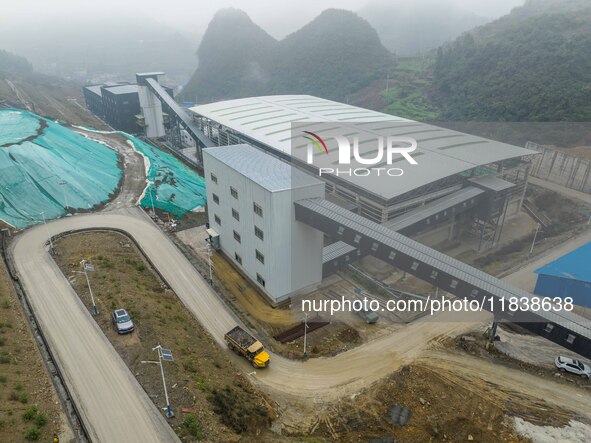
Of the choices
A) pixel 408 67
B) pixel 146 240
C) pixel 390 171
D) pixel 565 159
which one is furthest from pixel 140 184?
pixel 408 67

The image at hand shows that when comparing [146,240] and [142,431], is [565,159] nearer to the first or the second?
[146,240]

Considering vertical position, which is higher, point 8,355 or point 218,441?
point 8,355

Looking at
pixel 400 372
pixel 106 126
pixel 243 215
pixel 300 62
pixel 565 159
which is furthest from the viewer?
pixel 300 62

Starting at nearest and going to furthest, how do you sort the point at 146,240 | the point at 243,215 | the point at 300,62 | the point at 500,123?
the point at 243,215
the point at 146,240
the point at 500,123
the point at 300,62

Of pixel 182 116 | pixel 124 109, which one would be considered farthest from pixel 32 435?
pixel 124 109

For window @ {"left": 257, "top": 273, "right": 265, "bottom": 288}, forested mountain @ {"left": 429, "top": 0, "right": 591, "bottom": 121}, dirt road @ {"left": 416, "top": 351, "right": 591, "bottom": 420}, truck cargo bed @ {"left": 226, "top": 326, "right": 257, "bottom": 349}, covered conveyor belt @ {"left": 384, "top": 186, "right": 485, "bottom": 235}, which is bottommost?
dirt road @ {"left": 416, "top": 351, "right": 591, "bottom": 420}

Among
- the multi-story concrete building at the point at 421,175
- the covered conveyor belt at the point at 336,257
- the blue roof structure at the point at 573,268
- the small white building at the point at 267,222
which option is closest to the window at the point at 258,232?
the small white building at the point at 267,222

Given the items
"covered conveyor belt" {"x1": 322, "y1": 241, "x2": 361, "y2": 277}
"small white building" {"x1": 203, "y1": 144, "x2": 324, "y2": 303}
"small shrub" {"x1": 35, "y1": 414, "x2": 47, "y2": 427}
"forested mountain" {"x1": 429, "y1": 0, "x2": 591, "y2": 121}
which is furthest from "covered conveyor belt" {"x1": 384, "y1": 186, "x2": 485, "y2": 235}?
"forested mountain" {"x1": 429, "y1": 0, "x2": 591, "y2": 121}

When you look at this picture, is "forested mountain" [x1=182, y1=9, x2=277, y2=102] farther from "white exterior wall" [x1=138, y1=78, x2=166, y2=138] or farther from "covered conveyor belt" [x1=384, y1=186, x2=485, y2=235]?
"covered conveyor belt" [x1=384, y1=186, x2=485, y2=235]
